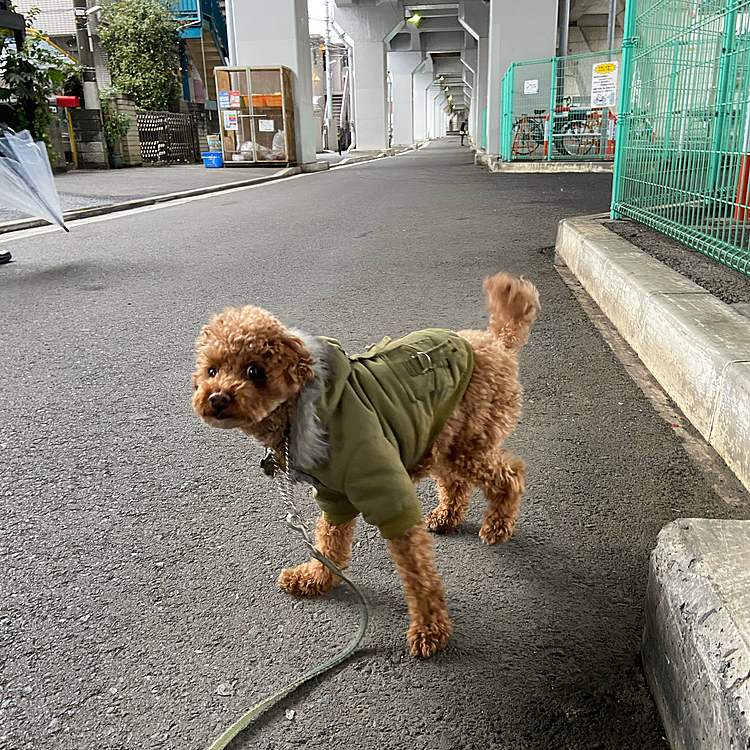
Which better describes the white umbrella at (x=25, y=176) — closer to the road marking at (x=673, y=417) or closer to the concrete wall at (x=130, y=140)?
the road marking at (x=673, y=417)

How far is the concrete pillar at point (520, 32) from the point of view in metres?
20.2

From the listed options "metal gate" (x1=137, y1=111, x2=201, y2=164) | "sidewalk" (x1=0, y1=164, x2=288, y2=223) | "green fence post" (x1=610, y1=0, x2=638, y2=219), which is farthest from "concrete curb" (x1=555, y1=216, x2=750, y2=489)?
"metal gate" (x1=137, y1=111, x2=201, y2=164)

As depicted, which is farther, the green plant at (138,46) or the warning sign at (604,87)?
the green plant at (138,46)

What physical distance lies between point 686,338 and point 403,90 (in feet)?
171

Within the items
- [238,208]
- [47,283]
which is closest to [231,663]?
[47,283]

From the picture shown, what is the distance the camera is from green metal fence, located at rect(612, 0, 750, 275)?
421 centimetres

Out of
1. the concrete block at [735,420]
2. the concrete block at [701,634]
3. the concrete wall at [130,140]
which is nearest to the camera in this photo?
the concrete block at [701,634]

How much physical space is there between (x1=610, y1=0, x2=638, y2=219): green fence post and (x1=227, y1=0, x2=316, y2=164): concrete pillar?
15459 mm

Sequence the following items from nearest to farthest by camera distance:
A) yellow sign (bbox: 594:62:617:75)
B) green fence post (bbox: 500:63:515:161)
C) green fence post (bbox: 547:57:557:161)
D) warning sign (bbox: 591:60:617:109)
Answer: warning sign (bbox: 591:60:617:109), yellow sign (bbox: 594:62:617:75), green fence post (bbox: 547:57:557:161), green fence post (bbox: 500:63:515:161)

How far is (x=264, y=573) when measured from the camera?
6.39 ft

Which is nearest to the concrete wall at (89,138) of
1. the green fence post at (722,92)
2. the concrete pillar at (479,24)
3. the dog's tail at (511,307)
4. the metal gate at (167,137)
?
the metal gate at (167,137)

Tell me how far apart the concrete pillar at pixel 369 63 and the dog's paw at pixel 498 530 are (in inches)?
1496

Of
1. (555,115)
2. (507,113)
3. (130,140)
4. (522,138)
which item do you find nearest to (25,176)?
(555,115)

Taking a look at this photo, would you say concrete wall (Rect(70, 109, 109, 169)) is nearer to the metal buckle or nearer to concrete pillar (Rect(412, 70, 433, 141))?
the metal buckle
